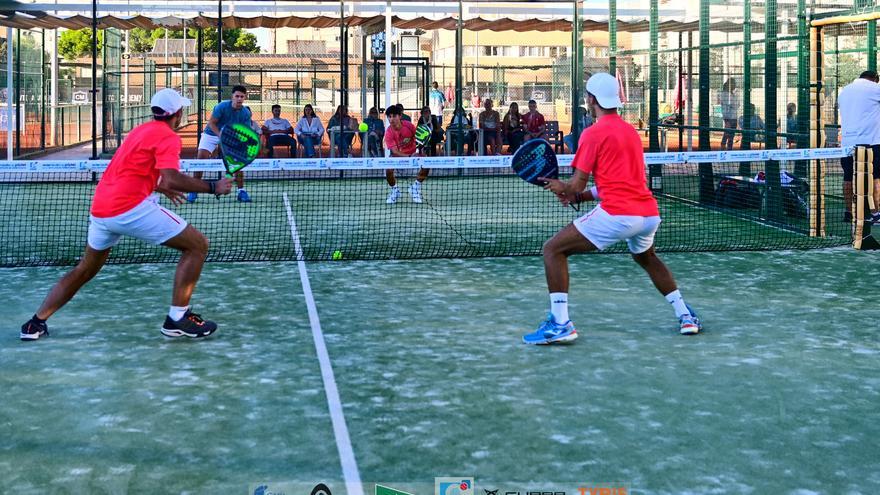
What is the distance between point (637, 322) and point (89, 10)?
19.4 metres

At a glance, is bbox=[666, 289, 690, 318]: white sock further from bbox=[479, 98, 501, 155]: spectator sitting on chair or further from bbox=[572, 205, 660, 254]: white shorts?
bbox=[479, 98, 501, 155]: spectator sitting on chair

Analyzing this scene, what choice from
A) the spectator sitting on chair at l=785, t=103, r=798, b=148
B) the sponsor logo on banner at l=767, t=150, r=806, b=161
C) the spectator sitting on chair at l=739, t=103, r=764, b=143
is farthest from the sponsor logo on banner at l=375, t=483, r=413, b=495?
the spectator sitting on chair at l=739, t=103, r=764, b=143

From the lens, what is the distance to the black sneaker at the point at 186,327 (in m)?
8.66

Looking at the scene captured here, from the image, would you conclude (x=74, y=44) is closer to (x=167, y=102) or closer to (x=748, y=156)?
(x=748, y=156)

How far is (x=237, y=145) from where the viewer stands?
9.35 metres

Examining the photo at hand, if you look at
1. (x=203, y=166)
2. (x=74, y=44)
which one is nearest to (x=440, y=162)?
(x=203, y=166)

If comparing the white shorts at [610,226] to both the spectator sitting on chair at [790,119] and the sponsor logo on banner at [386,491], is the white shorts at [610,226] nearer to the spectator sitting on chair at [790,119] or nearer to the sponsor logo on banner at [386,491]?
the sponsor logo on banner at [386,491]

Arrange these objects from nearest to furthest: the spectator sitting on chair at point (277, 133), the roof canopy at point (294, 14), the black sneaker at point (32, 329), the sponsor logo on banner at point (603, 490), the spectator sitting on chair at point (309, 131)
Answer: the sponsor logo on banner at point (603, 490) → the black sneaker at point (32, 329) → the roof canopy at point (294, 14) → the spectator sitting on chair at point (277, 133) → the spectator sitting on chair at point (309, 131)

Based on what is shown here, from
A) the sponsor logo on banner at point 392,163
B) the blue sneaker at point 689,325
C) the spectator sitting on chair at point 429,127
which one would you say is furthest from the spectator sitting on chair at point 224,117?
the blue sneaker at point 689,325

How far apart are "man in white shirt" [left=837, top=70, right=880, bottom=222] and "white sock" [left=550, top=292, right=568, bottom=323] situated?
7.04 metres

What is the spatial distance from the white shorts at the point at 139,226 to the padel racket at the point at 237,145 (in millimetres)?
840

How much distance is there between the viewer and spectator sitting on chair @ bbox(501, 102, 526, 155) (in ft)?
92.8

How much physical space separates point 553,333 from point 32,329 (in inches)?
141

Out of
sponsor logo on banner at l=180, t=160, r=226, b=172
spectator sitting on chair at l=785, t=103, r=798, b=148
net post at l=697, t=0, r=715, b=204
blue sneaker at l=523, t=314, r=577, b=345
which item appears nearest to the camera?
blue sneaker at l=523, t=314, r=577, b=345
